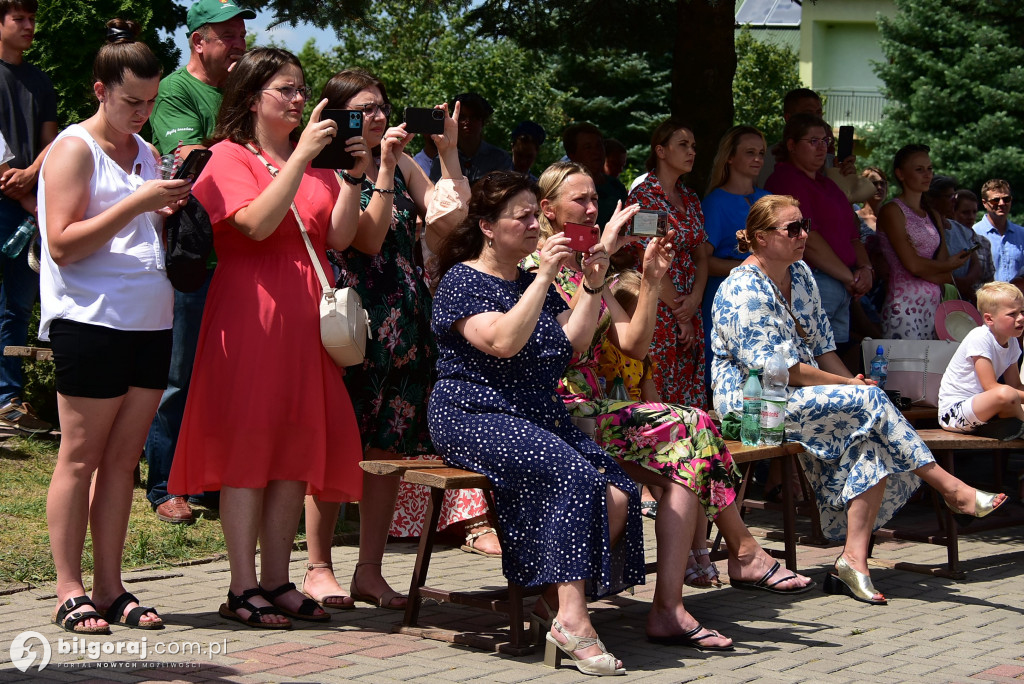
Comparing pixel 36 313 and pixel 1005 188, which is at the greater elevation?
pixel 1005 188

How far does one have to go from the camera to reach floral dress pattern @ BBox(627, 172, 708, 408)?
7.02 metres

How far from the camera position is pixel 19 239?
22.9ft

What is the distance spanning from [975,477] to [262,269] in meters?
6.05

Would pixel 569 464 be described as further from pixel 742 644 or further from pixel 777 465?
pixel 777 465

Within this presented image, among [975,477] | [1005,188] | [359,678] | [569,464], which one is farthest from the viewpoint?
[1005,188]

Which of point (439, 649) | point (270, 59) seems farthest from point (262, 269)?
point (439, 649)

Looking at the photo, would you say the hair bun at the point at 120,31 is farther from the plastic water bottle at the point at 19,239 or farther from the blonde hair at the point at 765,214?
the blonde hair at the point at 765,214

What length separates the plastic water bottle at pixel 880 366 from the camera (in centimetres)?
716

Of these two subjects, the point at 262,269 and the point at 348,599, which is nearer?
the point at 262,269

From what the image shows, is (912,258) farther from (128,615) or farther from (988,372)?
(128,615)

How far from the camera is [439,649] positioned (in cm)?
457

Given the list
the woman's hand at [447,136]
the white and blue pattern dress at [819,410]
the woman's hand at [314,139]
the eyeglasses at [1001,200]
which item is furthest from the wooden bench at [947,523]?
the eyeglasses at [1001,200]

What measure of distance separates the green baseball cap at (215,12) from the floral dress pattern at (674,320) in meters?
2.38

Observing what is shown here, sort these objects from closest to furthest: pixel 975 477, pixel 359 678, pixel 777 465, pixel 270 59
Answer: pixel 359 678
pixel 270 59
pixel 777 465
pixel 975 477
